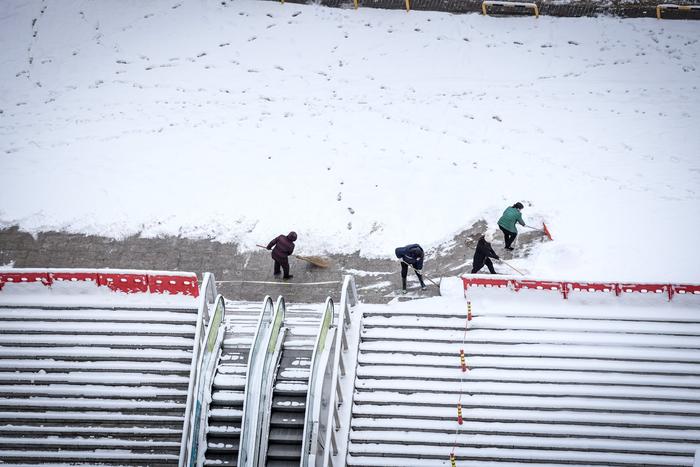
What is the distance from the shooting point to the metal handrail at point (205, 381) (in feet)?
45.9

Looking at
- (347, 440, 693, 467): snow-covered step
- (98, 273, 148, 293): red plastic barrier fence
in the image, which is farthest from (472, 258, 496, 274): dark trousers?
(98, 273, 148, 293): red plastic barrier fence

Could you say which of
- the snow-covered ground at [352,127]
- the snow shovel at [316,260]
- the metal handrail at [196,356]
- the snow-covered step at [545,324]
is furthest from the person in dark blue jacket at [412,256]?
the metal handrail at [196,356]

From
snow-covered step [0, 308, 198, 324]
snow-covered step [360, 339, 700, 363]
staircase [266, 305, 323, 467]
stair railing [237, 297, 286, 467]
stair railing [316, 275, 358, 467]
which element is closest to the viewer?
stair railing [237, 297, 286, 467]

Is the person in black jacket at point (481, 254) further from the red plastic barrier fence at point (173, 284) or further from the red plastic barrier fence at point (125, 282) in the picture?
the red plastic barrier fence at point (125, 282)

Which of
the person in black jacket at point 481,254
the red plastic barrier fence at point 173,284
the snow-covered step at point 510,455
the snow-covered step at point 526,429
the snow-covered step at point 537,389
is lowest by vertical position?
the snow-covered step at point 510,455

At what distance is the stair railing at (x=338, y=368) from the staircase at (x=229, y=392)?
5.62 ft

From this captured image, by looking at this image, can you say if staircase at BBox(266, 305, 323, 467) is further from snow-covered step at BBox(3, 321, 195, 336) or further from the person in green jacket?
the person in green jacket

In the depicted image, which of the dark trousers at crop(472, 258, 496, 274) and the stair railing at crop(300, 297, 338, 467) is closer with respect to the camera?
the stair railing at crop(300, 297, 338, 467)

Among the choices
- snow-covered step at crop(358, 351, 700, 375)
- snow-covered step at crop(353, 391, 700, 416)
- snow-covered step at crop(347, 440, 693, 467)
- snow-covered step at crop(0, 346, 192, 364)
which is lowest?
snow-covered step at crop(347, 440, 693, 467)

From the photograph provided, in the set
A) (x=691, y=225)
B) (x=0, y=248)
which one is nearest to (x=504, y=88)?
(x=691, y=225)

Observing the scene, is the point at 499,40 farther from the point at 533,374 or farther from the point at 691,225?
the point at 533,374

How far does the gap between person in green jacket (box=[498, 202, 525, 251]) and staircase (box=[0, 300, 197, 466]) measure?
680cm

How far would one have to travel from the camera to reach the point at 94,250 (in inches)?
721

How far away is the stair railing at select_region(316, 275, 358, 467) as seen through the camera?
1374 centimetres
